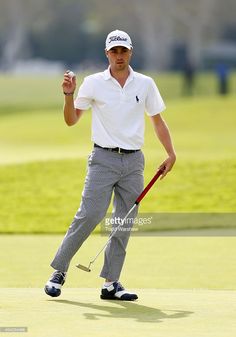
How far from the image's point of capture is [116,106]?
7859 millimetres

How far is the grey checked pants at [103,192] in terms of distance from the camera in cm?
793

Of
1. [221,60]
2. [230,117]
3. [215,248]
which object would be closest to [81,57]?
[221,60]

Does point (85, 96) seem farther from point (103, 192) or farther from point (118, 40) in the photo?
point (103, 192)

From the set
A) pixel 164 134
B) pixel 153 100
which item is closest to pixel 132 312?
pixel 164 134

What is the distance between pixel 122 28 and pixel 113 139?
345 feet

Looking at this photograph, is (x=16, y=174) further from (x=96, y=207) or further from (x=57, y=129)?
(x=57, y=129)

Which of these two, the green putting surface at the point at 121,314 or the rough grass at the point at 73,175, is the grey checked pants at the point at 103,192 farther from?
the rough grass at the point at 73,175

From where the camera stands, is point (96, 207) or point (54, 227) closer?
point (96, 207)

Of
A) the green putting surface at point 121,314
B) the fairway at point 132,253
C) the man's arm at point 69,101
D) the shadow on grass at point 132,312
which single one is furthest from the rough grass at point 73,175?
the shadow on grass at point 132,312

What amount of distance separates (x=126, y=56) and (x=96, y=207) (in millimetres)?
919

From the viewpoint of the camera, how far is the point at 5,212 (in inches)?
618

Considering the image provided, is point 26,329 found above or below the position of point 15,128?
below

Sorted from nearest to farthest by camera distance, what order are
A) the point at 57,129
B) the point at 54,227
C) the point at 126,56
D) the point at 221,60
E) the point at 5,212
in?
the point at 126,56, the point at 54,227, the point at 5,212, the point at 57,129, the point at 221,60

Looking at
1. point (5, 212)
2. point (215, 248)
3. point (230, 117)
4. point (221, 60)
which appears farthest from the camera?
point (221, 60)
